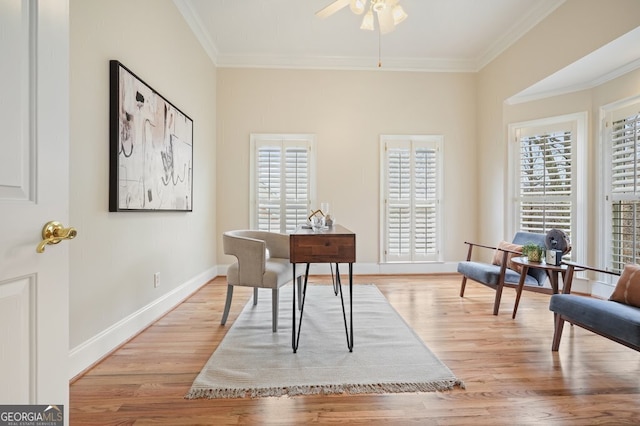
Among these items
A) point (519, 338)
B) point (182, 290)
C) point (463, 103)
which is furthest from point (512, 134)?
point (182, 290)

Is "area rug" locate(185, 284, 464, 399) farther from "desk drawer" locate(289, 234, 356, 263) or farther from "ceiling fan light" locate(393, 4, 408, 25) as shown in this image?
"ceiling fan light" locate(393, 4, 408, 25)

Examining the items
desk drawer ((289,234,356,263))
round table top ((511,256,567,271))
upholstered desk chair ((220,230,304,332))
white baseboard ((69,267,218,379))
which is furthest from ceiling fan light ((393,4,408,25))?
white baseboard ((69,267,218,379))

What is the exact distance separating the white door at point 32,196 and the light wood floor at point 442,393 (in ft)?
2.61

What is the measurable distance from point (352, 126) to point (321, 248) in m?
3.03

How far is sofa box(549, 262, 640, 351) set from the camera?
172 centimetres

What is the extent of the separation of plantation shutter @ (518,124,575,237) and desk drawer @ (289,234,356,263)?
10.6ft

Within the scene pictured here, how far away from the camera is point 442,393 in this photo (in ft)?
5.58

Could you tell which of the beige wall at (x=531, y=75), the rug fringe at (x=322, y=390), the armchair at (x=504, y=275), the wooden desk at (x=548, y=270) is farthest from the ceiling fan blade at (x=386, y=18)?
the rug fringe at (x=322, y=390)

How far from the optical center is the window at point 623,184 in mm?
3113

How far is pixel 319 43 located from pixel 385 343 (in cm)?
388

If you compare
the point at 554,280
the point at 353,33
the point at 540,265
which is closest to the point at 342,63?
the point at 353,33

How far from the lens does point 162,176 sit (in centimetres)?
281

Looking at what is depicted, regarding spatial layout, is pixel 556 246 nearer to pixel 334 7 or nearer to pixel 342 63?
pixel 334 7

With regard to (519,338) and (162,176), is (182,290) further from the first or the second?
(519,338)
